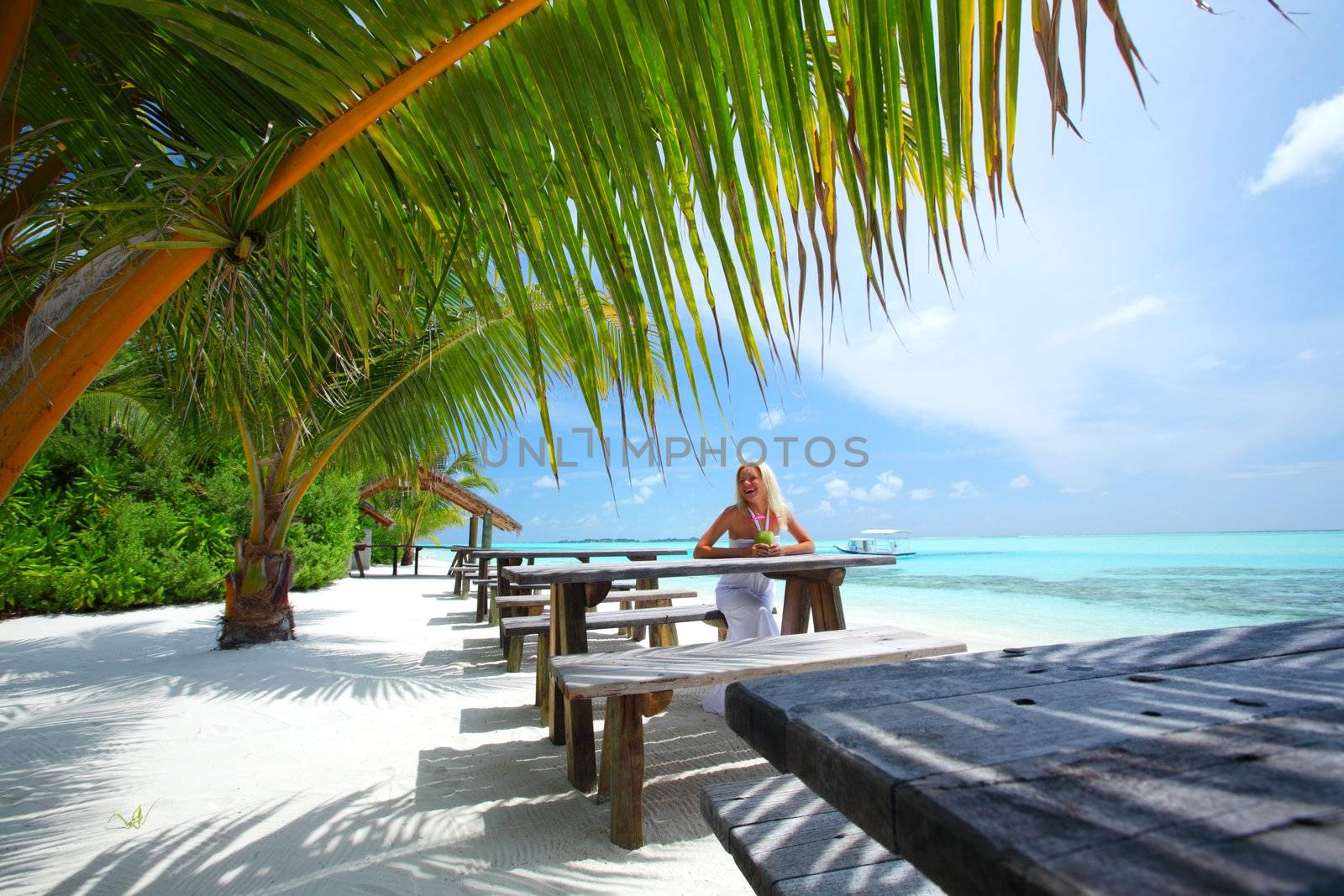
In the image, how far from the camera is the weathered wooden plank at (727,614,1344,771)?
0.64 m

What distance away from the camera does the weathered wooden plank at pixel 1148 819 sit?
31cm

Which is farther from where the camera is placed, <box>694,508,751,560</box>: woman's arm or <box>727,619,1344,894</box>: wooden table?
<box>694,508,751,560</box>: woman's arm

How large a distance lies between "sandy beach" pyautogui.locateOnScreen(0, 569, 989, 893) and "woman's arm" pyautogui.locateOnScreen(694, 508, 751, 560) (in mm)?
802

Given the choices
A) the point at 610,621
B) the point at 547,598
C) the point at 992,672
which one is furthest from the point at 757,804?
the point at 547,598

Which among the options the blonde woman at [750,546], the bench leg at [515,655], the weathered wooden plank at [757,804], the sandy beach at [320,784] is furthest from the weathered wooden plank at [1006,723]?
the bench leg at [515,655]

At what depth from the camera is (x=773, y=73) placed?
3.03 feet

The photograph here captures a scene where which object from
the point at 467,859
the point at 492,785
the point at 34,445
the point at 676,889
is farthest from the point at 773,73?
the point at 492,785

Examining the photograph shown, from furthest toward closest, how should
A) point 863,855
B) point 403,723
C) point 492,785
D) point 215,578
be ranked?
point 215,578, point 403,723, point 492,785, point 863,855

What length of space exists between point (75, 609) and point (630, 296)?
8.95m

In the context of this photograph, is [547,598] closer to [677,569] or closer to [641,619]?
[641,619]

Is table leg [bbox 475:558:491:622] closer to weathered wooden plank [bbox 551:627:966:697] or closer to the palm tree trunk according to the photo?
the palm tree trunk

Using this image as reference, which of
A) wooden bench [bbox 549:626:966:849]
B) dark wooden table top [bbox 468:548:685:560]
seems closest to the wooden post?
dark wooden table top [bbox 468:548:685:560]

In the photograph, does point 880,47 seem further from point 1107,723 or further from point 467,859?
point 467,859

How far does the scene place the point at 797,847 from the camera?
1.09 metres
